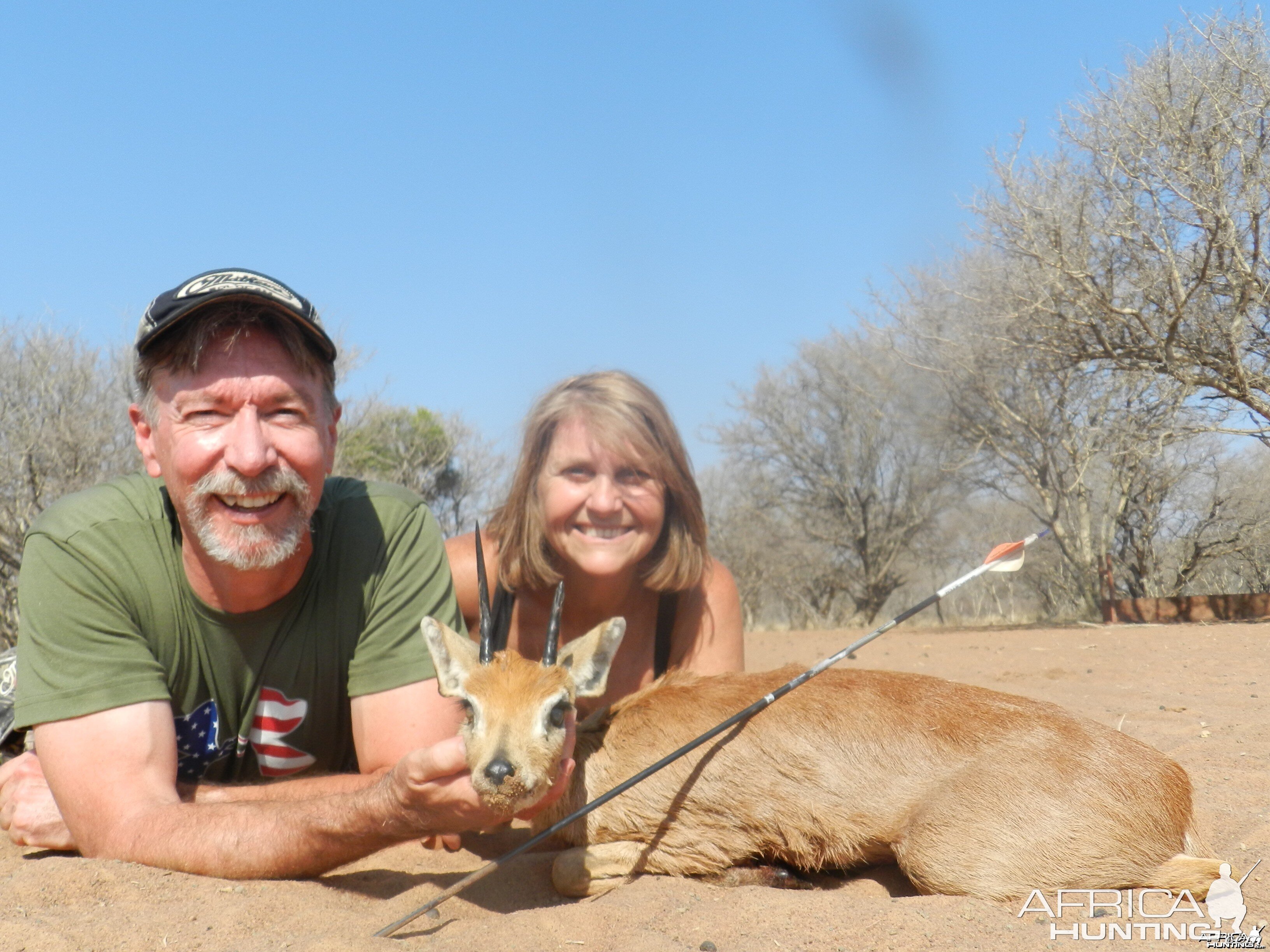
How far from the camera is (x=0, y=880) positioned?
12.4ft

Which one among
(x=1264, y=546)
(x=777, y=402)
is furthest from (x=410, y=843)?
(x=777, y=402)

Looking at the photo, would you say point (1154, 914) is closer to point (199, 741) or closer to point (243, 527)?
point (243, 527)

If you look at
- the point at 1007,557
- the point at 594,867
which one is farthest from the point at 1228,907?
the point at 594,867

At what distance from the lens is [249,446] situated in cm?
410

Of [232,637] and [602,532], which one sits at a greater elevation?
[602,532]

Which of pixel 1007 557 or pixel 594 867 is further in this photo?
pixel 1007 557

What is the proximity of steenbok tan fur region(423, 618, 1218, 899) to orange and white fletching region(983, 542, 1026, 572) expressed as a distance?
58 cm

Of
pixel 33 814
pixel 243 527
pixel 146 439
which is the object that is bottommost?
pixel 33 814

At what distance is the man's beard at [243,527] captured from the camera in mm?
4129

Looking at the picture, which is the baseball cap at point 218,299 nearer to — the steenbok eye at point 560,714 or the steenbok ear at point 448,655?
the steenbok ear at point 448,655

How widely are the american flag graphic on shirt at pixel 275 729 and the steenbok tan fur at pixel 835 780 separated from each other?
3.11 ft

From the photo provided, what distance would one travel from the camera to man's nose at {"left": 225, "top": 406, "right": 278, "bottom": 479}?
13.4 ft

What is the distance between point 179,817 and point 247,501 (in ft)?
4.03

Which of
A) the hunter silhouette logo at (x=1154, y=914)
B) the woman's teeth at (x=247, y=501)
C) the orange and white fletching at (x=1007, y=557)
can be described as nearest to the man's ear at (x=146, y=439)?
the woman's teeth at (x=247, y=501)
